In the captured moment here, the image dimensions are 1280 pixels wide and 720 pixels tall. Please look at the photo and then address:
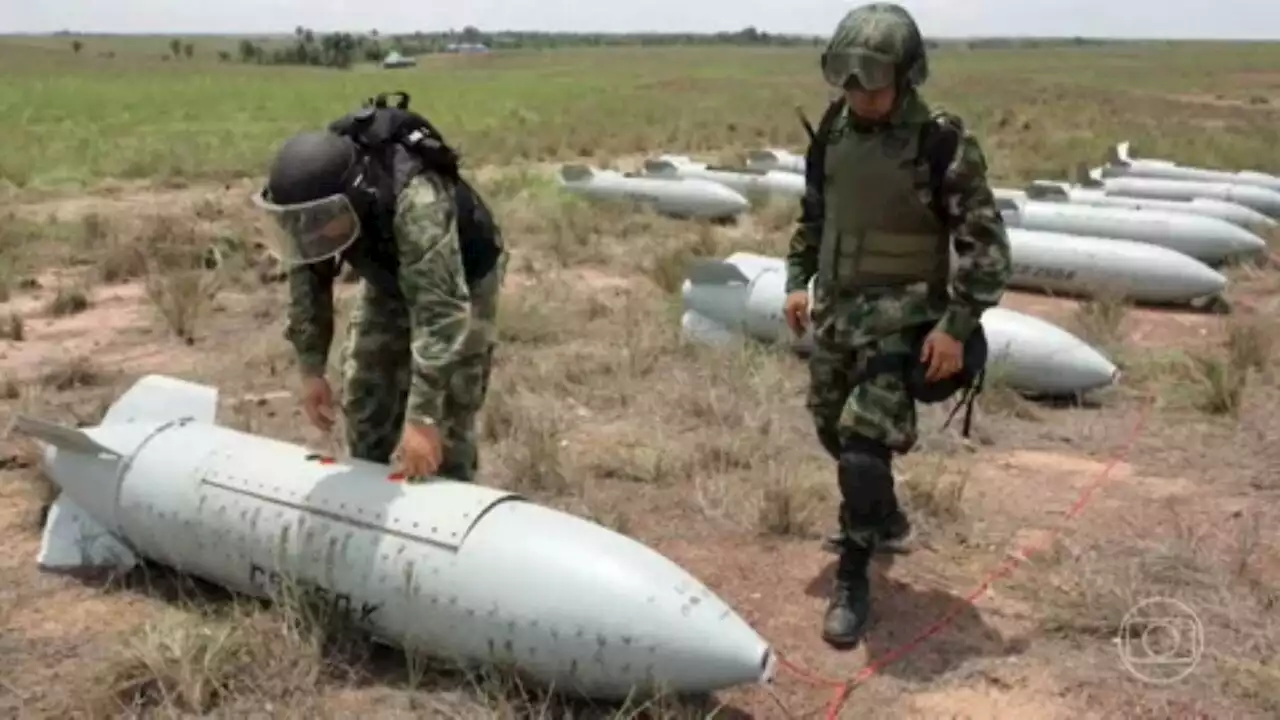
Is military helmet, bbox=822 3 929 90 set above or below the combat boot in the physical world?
above

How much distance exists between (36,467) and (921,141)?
13.1 feet

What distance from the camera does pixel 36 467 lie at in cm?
527

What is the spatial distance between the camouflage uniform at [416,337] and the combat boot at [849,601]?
130 cm

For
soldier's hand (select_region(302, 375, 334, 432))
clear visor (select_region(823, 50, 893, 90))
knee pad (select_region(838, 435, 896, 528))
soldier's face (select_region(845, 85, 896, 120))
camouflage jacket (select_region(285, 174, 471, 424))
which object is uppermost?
clear visor (select_region(823, 50, 893, 90))

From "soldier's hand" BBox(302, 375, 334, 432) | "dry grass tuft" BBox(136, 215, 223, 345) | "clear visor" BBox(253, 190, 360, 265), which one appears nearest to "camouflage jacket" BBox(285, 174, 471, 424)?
"clear visor" BBox(253, 190, 360, 265)

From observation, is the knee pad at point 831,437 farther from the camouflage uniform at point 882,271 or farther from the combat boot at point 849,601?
the combat boot at point 849,601

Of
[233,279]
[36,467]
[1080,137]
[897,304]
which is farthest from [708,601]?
[1080,137]

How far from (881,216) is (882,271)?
175 mm

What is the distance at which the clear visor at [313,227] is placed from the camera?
11.0 ft

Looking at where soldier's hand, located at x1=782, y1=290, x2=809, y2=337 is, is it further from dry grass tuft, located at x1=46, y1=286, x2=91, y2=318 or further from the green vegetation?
the green vegetation

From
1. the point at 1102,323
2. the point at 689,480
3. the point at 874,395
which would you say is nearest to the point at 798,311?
the point at 874,395

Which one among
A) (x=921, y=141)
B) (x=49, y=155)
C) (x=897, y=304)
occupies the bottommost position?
(x=49, y=155)

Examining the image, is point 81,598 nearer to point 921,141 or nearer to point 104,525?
point 104,525

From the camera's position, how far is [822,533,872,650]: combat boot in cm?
381
